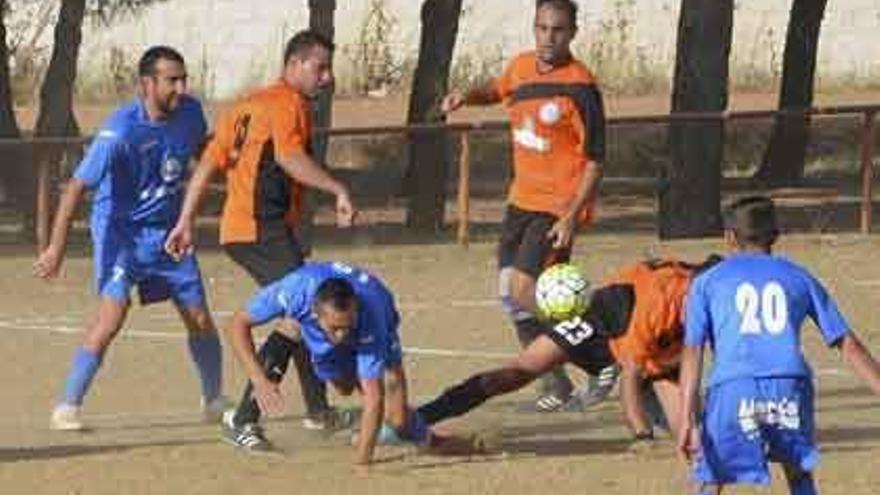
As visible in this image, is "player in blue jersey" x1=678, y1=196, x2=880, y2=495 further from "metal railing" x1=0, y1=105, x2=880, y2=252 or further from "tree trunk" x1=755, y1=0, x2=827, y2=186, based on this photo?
"tree trunk" x1=755, y1=0, x2=827, y2=186

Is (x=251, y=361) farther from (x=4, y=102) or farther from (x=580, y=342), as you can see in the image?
(x=4, y=102)

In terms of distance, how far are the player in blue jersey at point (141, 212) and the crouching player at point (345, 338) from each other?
118 centimetres

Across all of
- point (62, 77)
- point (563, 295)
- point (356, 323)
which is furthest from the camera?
point (62, 77)

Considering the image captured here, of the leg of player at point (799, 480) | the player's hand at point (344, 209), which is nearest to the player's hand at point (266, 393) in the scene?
the player's hand at point (344, 209)

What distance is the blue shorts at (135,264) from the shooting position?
1267cm

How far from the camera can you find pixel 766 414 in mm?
9008

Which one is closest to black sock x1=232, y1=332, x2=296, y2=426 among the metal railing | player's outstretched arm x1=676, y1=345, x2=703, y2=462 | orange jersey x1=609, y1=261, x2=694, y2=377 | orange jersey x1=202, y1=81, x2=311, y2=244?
orange jersey x1=202, y1=81, x2=311, y2=244

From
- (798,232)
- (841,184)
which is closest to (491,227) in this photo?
(798,232)

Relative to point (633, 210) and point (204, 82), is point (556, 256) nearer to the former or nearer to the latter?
point (633, 210)

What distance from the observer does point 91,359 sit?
12.6m

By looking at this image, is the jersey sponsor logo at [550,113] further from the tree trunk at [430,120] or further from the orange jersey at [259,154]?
the tree trunk at [430,120]

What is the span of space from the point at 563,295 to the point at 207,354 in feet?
6.97

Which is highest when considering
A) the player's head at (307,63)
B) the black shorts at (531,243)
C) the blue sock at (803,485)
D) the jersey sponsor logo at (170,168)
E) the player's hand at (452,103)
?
the player's head at (307,63)

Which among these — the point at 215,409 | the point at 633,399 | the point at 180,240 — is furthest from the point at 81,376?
the point at 633,399
